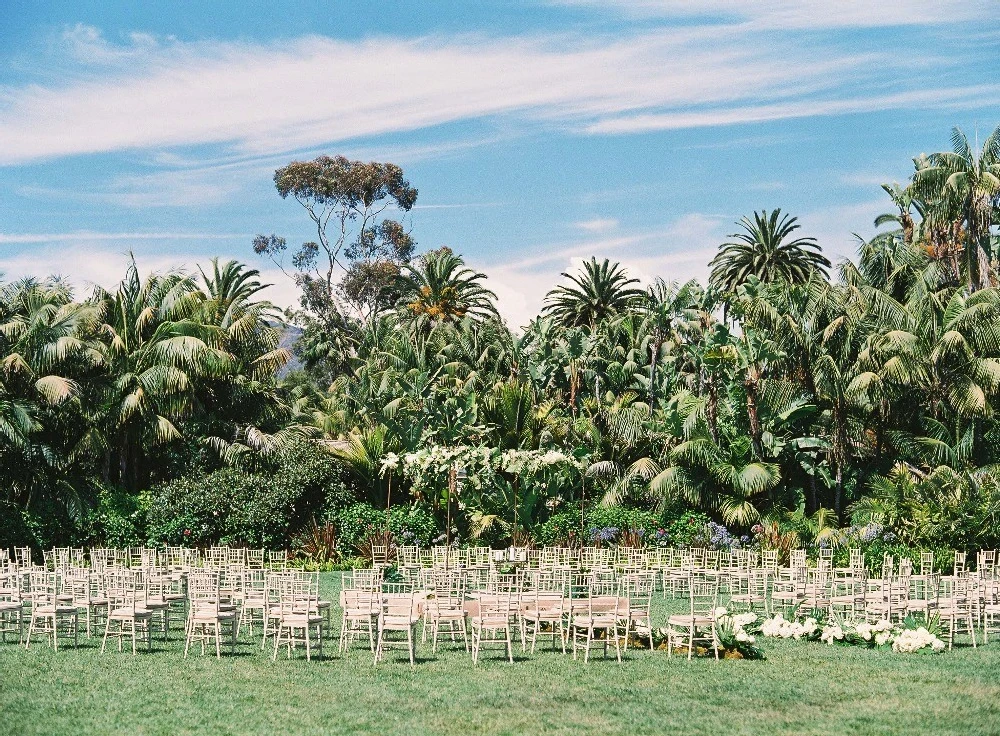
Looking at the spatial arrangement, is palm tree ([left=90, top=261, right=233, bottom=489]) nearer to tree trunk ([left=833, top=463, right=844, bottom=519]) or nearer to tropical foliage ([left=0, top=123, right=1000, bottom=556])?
tropical foliage ([left=0, top=123, right=1000, bottom=556])

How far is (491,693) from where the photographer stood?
13.3 m

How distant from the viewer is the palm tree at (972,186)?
3669 cm

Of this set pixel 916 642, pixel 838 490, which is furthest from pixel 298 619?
pixel 838 490

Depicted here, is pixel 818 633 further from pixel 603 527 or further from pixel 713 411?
pixel 713 411

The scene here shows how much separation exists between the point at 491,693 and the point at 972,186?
29248mm

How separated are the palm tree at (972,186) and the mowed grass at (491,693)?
23.1 m

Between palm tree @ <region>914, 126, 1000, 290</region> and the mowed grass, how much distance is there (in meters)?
23.1

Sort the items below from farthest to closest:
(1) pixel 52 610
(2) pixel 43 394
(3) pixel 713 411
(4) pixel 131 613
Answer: (3) pixel 713 411 < (2) pixel 43 394 < (1) pixel 52 610 < (4) pixel 131 613

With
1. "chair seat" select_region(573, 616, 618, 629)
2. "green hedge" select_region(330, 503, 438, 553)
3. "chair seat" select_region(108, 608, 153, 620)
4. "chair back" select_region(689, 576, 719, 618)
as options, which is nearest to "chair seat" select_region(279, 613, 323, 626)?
"chair seat" select_region(108, 608, 153, 620)

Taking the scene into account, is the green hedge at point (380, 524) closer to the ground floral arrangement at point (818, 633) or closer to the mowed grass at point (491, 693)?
the ground floral arrangement at point (818, 633)

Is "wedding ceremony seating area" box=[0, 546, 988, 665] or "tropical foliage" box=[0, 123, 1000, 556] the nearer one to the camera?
→ "wedding ceremony seating area" box=[0, 546, 988, 665]

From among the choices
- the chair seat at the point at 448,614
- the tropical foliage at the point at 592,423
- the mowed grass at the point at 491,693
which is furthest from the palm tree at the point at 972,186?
the chair seat at the point at 448,614

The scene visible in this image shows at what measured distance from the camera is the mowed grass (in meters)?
11.7

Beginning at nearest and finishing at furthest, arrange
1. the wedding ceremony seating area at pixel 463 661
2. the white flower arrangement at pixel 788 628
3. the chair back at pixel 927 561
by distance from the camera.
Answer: the wedding ceremony seating area at pixel 463 661 < the white flower arrangement at pixel 788 628 < the chair back at pixel 927 561
